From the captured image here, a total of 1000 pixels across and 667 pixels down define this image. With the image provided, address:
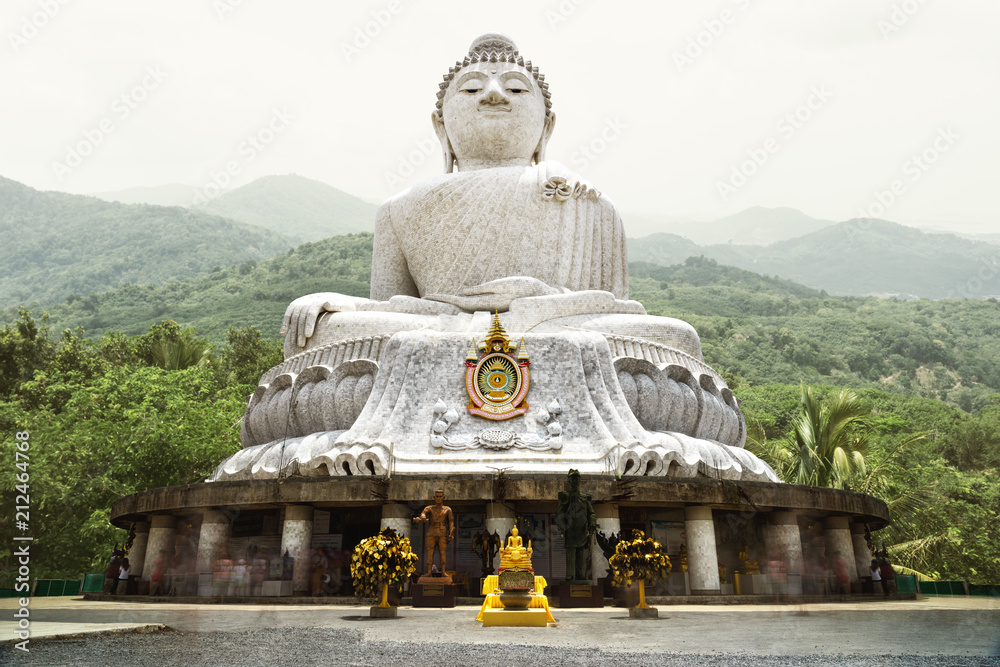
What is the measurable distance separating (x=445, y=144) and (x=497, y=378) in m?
5.71

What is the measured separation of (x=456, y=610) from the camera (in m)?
6.67

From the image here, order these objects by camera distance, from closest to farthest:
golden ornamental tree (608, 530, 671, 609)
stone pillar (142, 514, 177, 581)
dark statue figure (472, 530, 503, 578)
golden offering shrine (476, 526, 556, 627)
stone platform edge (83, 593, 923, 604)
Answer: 1. golden offering shrine (476, 526, 556, 627)
2. golden ornamental tree (608, 530, 671, 609)
3. stone platform edge (83, 593, 923, 604)
4. dark statue figure (472, 530, 503, 578)
5. stone pillar (142, 514, 177, 581)

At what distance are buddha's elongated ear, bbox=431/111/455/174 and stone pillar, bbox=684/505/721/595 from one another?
7.56 metres

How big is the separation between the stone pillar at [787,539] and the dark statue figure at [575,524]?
2.90m

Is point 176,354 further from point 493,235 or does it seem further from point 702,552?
point 702,552

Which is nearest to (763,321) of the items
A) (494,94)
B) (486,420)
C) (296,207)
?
(494,94)

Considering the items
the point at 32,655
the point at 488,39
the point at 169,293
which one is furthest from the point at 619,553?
the point at 169,293

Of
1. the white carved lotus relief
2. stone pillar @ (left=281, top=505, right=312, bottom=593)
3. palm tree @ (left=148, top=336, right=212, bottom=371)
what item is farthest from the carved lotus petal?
palm tree @ (left=148, top=336, right=212, bottom=371)

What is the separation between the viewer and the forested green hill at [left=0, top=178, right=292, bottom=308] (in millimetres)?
61125

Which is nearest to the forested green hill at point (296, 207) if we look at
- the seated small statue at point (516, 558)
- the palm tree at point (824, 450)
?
the palm tree at point (824, 450)

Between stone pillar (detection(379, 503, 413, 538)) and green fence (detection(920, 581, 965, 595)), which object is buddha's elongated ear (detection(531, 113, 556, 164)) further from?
green fence (detection(920, 581, 965, 595))

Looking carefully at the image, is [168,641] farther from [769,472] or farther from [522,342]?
[769,472]

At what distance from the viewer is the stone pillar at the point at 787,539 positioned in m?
8.87

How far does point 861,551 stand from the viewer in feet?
33.4
